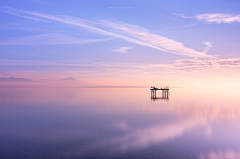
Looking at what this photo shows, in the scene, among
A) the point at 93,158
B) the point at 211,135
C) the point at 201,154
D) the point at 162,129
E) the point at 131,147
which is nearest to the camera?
the point at 93,158

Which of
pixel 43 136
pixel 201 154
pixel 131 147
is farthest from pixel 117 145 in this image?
pixel 43 136

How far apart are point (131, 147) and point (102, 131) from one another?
953 cm

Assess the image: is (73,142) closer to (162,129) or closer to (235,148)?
(162,129)

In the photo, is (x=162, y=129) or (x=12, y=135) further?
(x=162, y=129)

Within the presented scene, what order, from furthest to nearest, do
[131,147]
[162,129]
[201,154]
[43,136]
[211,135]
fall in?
[162,129] < [211,135] < [43,136] < [131,147] < [201,154]

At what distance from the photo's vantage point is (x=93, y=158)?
855 inches

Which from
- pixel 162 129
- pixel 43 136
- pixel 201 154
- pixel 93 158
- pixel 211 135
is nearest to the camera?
pixel 93 158

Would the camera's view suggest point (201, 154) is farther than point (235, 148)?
No

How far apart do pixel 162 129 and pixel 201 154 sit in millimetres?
13221

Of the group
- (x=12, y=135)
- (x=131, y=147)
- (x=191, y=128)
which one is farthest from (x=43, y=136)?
(x=191, y=128)

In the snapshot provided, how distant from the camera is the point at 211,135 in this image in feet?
108

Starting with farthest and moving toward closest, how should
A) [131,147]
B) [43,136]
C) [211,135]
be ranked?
[211,135] < [43,136] < [131,147]

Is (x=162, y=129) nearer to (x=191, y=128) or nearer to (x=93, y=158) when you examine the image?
(x=191, y=128)

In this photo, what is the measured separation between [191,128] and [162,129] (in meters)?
5.89
